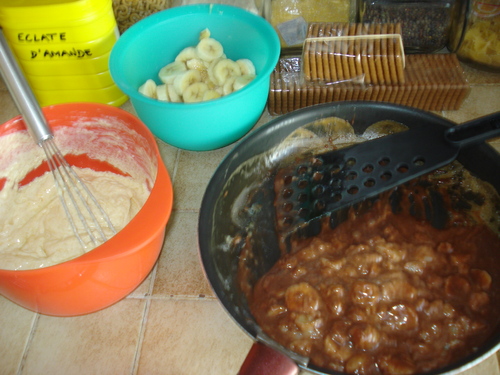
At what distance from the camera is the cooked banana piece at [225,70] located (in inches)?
35.1

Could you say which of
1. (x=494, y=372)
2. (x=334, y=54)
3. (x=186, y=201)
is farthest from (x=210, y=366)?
(x=334, y=54)

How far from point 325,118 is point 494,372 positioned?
1.62 ft

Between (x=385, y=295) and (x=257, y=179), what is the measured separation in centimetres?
30

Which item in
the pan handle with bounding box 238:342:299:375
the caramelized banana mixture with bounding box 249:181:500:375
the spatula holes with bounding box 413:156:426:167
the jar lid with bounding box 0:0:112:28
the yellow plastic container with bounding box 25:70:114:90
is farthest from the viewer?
the yellow plastic container with bounding box 25:70:114:90

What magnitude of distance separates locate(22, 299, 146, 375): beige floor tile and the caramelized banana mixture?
0.22 metres

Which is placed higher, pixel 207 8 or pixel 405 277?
pixel 207 8

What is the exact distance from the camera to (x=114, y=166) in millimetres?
859

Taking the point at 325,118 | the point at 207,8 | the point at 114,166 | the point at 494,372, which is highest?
the point at 207,8

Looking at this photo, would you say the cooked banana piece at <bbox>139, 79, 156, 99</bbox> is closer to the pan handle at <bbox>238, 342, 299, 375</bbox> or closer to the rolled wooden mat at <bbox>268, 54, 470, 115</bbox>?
the rolled wooden mat at <bbox>268, 54, 470, 115</bbox>

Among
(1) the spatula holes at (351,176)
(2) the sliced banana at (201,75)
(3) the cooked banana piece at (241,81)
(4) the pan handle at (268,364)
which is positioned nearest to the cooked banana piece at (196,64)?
(2) the sliced banana at (201,75)

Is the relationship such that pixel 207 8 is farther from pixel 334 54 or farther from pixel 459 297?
pixel 459 297

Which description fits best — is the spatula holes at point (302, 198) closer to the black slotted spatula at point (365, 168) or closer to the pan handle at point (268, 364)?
the black slotted spatula at point (365, 168)

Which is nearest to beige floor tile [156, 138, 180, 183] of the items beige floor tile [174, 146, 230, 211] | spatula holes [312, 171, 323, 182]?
beige floor tile [174, 146, 230, 211]

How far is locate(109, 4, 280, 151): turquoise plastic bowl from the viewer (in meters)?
0.77
